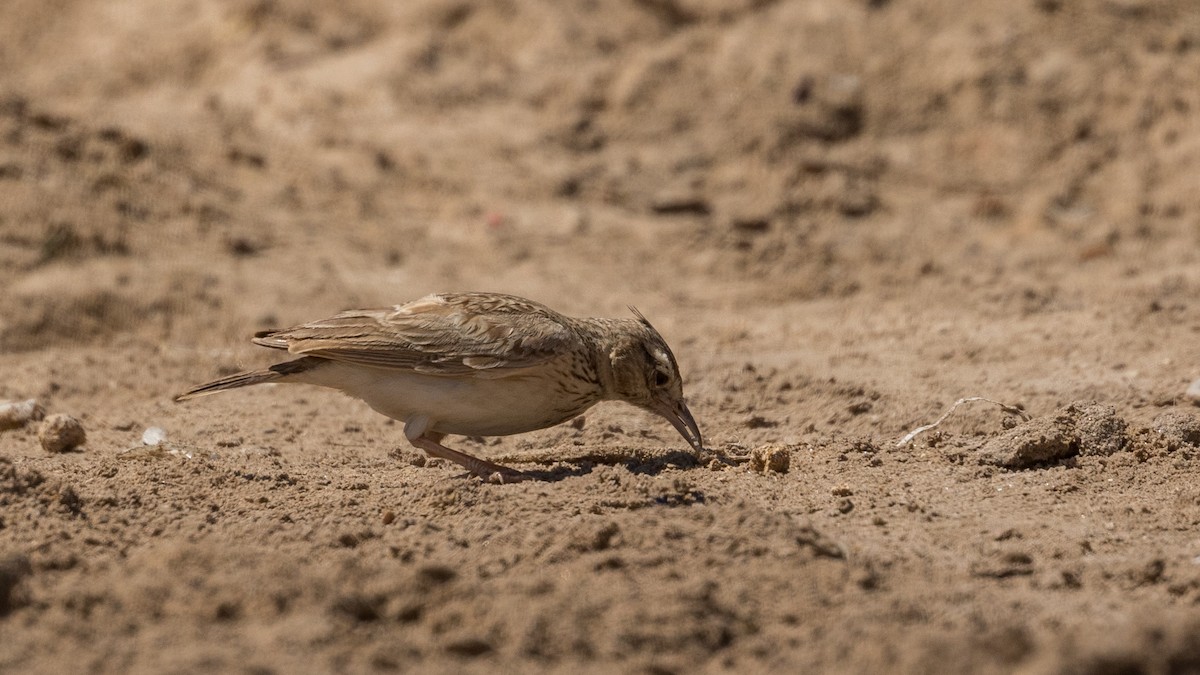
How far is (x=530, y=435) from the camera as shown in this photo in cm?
718

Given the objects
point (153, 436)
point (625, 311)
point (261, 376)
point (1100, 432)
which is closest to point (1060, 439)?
point (1100, 432)

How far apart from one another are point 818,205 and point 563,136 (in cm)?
227

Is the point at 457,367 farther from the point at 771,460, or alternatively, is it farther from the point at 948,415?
the point at 948,415

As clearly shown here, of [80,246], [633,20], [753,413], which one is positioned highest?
[633,20]

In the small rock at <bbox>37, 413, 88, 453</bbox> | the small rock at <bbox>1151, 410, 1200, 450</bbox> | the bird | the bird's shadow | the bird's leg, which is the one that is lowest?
the small rock at <bbox>1151, 410, 1200, 450</bbox>

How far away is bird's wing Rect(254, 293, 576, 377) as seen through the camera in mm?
6211

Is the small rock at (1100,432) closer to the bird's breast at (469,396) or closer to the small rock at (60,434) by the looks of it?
the bird's breast at (469,396)

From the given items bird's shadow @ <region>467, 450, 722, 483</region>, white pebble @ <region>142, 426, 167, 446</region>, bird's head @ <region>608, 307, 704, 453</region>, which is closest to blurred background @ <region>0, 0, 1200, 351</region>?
white pebble @ <region>142, 426, 167, 446</region>

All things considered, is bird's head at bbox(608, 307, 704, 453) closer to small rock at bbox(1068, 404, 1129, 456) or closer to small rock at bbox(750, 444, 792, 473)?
small rock at bbox(750, 444, 792, 473)

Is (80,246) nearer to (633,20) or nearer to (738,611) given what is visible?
(633,20)

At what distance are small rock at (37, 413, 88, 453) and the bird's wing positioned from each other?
94 cm

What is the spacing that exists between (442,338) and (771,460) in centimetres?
152

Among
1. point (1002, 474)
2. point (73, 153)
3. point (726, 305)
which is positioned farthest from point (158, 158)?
point (1002, 474)

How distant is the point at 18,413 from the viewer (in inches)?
277
